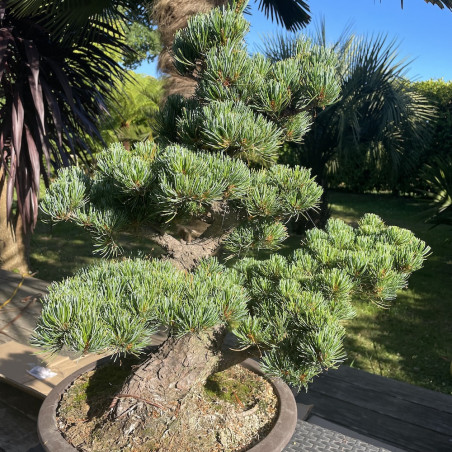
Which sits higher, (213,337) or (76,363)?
(213,337)

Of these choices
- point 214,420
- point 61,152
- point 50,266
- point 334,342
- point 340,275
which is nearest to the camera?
point 334,342

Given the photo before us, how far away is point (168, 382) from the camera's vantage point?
1.53 metres

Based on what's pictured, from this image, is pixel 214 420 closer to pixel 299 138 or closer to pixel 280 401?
pixel 280 401

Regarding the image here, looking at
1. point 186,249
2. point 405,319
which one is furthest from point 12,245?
point 405,319

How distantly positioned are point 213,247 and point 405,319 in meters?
3.11

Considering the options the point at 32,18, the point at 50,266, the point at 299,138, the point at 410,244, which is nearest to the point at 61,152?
the point at 32,18

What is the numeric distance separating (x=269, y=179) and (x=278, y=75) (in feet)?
1.10

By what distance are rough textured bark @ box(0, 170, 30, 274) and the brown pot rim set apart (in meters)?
3.47

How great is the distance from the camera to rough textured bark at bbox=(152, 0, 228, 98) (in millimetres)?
3586

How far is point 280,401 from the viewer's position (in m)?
1.66

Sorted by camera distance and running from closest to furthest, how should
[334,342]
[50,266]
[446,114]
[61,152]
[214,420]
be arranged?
[334,342], [214,420], [61,152], [50,266], [446,114]

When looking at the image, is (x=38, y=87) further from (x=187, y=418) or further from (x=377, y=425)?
(x=377, y=425)

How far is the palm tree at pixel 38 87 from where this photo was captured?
3.78 meters

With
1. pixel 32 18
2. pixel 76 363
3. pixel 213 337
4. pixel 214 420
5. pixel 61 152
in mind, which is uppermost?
pixel 32 18
